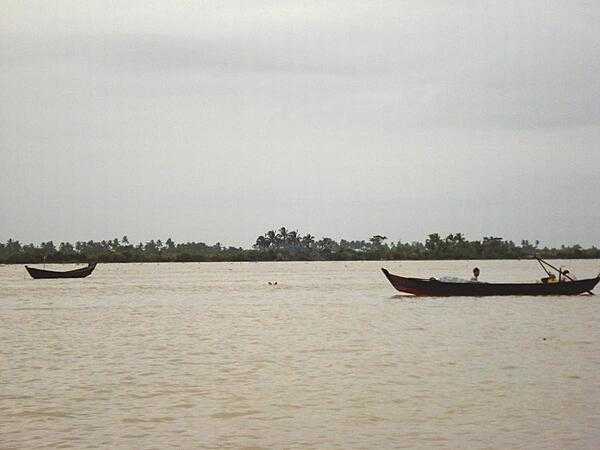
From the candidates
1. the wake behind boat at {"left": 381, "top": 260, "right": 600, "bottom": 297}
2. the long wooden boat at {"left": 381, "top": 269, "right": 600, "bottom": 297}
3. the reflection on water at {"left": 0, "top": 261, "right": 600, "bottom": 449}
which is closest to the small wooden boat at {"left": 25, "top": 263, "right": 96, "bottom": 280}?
the long wooden boat at {"left": 381, "top": 269, "right": 600, "bottom": 297}

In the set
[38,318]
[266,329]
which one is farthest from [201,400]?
[38,318]

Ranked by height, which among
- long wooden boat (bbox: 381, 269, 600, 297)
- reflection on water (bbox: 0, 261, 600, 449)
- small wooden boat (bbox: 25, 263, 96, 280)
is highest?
small wooden boat (bbox: 25, 263, 96, 280)

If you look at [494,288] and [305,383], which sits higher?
[494,288]

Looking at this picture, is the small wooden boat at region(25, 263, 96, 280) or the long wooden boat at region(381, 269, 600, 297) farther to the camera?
the small wooden boat at region(25, 263, 96, 280)

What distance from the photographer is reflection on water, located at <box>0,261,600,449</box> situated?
1533cm

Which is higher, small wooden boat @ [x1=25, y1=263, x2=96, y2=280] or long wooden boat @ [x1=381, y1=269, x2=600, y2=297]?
small wooden boat @ [x1=25, y1=263, x2=96, y2=280]

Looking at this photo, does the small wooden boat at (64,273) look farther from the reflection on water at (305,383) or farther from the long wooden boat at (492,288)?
the reflection on water at (305,383)

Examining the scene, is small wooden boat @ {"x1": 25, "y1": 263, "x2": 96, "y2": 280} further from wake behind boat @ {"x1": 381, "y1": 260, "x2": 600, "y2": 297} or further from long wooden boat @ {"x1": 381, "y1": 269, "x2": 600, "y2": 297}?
wake behind boat @ {"x1": 381, "y1": 260, "x2": 600, "y2": 297}

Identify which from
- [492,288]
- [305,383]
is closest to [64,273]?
[492,288]

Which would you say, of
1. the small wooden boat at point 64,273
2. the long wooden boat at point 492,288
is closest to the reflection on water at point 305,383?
the long wooden boat at point 492,288

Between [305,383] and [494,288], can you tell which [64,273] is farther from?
[305,383]

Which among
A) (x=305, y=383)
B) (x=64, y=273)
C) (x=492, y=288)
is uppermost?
(x=64, y=273)

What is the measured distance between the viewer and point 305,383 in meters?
21.0

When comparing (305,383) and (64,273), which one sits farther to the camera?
(64,273)
